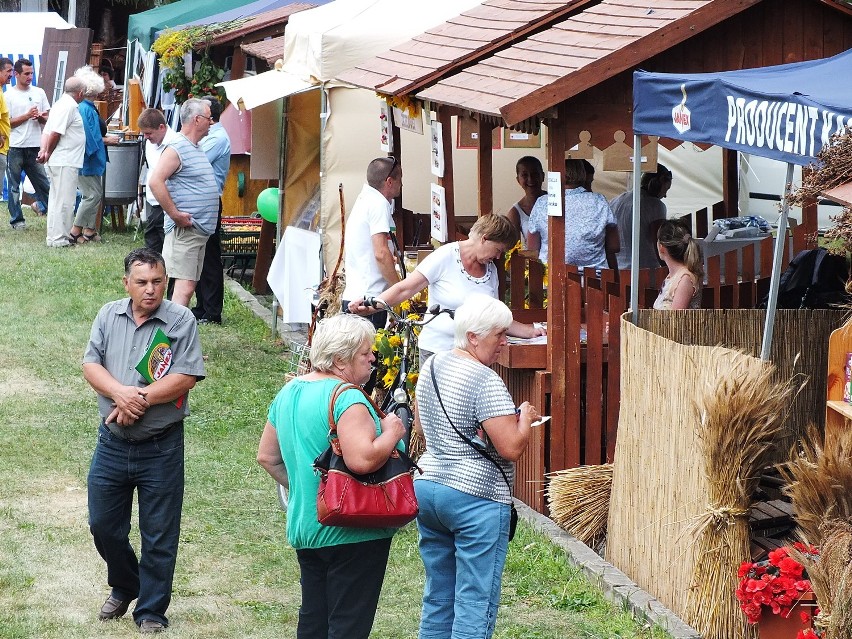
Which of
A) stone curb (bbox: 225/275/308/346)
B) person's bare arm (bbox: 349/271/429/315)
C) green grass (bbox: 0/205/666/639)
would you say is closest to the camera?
green grass (bbox: 0/205/666/639)

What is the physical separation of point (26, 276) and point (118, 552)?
386 inches

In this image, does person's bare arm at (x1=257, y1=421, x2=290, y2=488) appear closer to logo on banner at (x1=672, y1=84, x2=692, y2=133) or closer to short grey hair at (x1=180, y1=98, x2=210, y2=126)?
logo on banner at (x1=672, y1=84, x2=692, y2=133)

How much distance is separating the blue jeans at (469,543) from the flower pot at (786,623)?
1.08 m

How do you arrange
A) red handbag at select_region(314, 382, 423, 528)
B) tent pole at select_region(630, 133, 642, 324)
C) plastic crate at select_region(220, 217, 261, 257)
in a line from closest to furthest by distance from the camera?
red handbag at select_region(314, 382, 423, 528)
tent pole at select_region(630, 133, 642, 324)
plastic crate at select_region(220, 217, 261, 257)

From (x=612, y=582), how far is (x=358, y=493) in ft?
7.24

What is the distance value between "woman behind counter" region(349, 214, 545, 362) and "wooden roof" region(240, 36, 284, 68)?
5762 millimetres

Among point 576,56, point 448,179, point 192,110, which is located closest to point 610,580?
point 576,56

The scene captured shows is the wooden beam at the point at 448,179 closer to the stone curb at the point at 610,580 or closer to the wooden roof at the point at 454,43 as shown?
the wooden roof at the point at 454,43

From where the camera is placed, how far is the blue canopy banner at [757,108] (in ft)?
15.8

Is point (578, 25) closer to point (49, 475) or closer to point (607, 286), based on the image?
point (607, 286)

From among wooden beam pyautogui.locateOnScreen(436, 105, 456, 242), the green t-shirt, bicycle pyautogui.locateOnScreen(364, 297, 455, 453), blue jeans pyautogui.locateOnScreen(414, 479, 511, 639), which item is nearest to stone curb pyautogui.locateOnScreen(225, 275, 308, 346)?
wooden beam pyautogui.locateOnScreen(436, 105, 456, 242)

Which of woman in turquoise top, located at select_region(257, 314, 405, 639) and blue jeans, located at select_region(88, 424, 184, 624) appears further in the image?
blue jeans, located at select_region(88, 424, 184, 624)

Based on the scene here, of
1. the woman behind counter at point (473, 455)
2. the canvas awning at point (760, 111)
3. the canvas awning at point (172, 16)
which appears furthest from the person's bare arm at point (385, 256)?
the canvas awning at point (172, 16)

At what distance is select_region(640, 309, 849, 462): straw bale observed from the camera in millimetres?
6750
